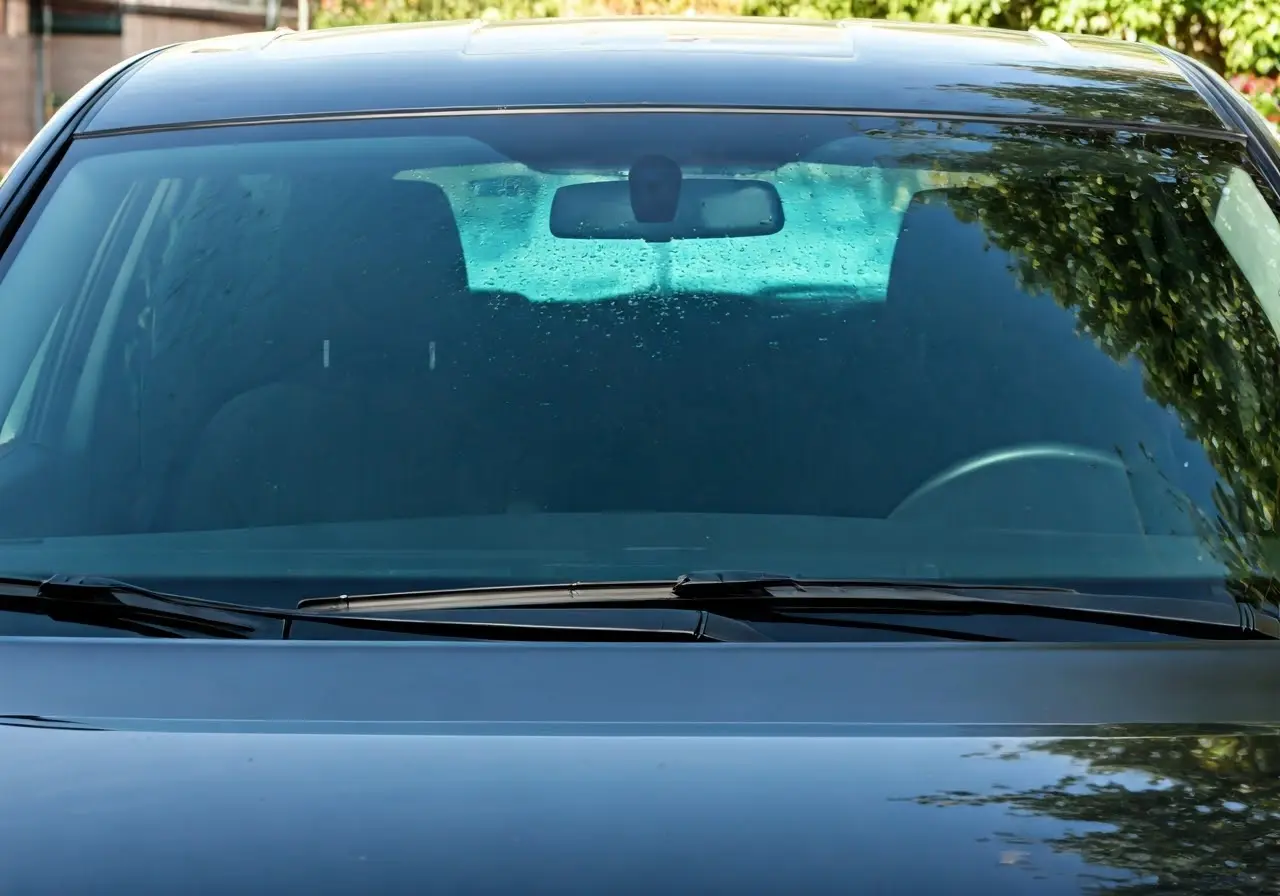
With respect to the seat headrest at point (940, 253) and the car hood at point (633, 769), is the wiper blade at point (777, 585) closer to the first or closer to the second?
the car hood at point (633, 769)

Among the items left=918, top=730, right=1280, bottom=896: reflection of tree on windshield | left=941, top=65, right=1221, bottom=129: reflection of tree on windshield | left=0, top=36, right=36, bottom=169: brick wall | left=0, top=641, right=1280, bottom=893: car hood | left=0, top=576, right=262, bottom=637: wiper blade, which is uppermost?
left=941, top=65, right=1221, bottom=129: reflection of tree on windshield

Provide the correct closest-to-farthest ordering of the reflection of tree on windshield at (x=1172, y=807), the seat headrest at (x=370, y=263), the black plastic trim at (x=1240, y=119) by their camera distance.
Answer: the reflection of tree on windshield at (x=1172, y=807) → the seat headrest at (x=370, y=263) → the black plastic trim at (x=1240, y=119)

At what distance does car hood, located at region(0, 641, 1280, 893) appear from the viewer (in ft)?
4.99

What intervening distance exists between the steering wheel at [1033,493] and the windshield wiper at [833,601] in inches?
6.3

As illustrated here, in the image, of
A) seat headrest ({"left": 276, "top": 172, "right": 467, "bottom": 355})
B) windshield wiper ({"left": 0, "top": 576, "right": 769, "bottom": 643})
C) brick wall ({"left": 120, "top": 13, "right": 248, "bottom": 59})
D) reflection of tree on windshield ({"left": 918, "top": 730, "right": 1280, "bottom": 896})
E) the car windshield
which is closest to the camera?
reflection of tree on windshield ({"left": 918, "top": 730, "right": 1280, "bottom": 896})

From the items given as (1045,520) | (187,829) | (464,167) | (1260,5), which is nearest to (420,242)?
(464,167)

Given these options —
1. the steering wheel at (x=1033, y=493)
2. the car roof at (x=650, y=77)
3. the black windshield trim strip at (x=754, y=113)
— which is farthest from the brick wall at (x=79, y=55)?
the steering wheel at (x=1033, y=493)

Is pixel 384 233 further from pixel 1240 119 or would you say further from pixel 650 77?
pixel 1240 119

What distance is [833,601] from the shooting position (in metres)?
1.96

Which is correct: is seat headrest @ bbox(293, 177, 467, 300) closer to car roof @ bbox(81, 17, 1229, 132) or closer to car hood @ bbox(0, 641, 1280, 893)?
car roof @ bbox(81, 17, 1229, 132)

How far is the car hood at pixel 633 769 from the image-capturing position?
1.52 metres

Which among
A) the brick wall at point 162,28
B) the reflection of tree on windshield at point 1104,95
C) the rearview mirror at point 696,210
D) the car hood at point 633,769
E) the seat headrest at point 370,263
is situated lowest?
the brick wall at point 162,28

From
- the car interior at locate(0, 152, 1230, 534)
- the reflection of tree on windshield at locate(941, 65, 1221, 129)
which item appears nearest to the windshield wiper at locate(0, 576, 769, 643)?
the car interior at locate(0, 152, 1230, 534)

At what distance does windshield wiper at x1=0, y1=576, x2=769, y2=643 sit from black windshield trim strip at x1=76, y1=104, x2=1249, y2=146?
0.74 meters
